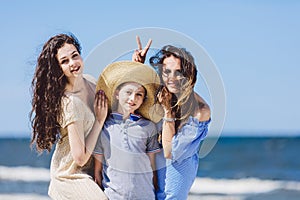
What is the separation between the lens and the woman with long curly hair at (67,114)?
3.05 metres

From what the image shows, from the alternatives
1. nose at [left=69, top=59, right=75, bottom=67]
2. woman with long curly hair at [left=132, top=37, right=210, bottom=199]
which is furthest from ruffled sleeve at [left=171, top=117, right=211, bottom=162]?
nose at [left=69, top=59, right=75, bottom=67]

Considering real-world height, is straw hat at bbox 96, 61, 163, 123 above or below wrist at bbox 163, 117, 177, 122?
above

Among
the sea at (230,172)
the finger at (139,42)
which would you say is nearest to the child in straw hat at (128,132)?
the finger at (139,42)

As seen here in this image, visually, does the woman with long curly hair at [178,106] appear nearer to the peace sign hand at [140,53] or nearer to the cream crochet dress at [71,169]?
the peace sign hand at [140,53]

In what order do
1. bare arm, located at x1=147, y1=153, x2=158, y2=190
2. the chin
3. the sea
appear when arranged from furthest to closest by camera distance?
the sea → bare arm, located at x1=147, y1=153, x2=158, y2=190 → the chin

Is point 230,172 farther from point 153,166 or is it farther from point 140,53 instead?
point 140,53

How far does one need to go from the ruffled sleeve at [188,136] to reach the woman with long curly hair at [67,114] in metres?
0.33

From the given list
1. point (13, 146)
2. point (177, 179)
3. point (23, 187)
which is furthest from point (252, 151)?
point (177, 179)

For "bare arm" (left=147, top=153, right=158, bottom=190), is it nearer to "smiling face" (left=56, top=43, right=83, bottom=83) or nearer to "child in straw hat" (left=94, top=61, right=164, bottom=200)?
"child in straw hat" (left=94, top=61, right=164, bottom=200)

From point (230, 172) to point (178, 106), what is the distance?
1362cm

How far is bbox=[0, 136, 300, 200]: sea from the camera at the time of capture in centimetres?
1155

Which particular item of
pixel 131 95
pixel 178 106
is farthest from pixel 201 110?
pixel 131 95

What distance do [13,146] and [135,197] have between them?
22110mm

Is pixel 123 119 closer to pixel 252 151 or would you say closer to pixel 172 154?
pixel 172 154
